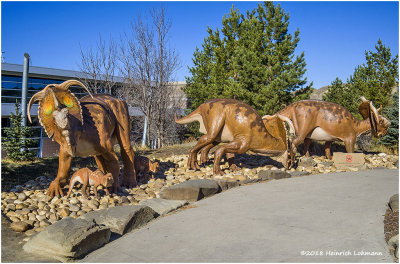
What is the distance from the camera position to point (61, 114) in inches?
205

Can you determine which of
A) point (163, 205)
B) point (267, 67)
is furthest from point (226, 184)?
point (267, 67)

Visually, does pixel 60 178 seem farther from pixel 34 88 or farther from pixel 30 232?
pixel 34 88

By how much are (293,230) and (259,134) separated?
3808mm

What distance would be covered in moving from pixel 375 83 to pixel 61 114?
52.6 feet

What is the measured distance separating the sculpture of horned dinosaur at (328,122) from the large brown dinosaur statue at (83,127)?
15.5ft

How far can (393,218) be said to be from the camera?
4.78m

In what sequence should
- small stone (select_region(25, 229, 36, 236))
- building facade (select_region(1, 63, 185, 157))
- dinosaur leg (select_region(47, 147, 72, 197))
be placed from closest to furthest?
small stone (select_region(25, 229, 36, 236)), dinosaur leg (select_region(47, 147, 72, 197)), building facade (select_region(1, 63, 185, 157))

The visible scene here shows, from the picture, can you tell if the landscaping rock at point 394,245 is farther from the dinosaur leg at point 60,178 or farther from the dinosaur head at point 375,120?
the dinosaur head at point 375,120

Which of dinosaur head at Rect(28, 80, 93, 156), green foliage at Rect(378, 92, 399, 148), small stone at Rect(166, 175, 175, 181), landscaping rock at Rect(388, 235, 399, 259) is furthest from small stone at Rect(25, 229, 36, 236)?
green foliage at Rect(378, 92, 399, 148)

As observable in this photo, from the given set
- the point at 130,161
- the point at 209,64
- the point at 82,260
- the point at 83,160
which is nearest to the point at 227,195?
the point at 130,161

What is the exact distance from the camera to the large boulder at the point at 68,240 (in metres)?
3.73

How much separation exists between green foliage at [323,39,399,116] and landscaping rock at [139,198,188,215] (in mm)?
13390

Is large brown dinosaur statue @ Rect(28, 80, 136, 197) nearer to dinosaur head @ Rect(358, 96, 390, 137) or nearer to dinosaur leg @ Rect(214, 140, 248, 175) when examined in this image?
dinosaur leg @ Rect(214, 140, 248, 175)

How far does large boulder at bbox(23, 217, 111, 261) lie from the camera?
3.73m
